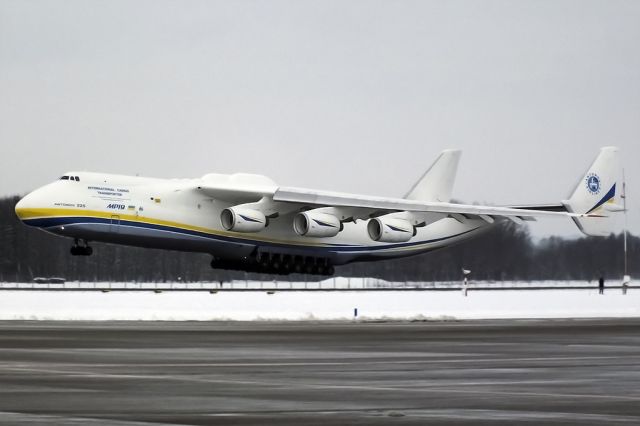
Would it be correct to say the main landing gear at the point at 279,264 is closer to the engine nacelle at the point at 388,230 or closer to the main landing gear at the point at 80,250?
the engine nacelle at the point at 388,230

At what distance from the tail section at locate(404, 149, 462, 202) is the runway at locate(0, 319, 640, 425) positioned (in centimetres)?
2955

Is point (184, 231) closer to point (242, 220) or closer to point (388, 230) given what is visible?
point (242, 220)

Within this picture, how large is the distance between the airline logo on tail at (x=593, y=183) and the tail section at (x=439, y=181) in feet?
20.2

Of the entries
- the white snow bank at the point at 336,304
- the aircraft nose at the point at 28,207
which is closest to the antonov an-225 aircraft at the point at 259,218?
the aircraft nose at the point at 28,207

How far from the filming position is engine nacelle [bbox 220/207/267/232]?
155 feet

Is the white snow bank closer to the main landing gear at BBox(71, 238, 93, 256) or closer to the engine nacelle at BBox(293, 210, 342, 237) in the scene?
the main landing gear at BBox(71, 238, 93, 256)

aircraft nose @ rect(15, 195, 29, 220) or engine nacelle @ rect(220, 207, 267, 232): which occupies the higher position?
aircraft nose @ rect(15, 195, 29, 220)

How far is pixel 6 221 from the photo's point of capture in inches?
2948

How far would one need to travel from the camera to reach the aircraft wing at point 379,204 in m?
48.2

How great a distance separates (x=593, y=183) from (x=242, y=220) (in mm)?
18175

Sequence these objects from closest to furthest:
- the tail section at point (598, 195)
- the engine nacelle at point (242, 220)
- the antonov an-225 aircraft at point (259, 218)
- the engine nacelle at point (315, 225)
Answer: the antonov an-225 aircraft at point (259, 218) → the engine nacelle at point (242, 220) → the engine nacelle at point (315, 225) → the tail section at point (598, 195)

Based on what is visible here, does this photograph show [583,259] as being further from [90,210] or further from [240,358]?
[240,358]

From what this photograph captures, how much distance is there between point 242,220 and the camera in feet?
155

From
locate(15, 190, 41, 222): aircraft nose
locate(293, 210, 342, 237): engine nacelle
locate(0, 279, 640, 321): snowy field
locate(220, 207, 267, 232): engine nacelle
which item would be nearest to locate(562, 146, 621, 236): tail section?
locate(0, 279, 640, 321): snowy field
